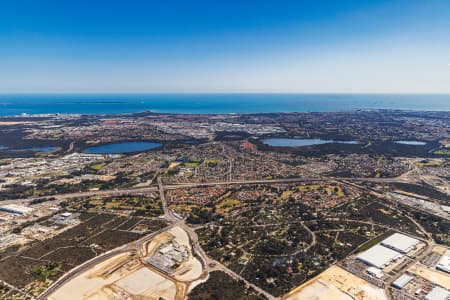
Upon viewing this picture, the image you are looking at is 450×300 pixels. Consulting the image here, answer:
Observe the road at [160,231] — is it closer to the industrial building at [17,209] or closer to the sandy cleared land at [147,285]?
the industrial building at [17,209]

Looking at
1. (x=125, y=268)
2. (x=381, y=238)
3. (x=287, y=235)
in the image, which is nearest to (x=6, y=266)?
(x=125, y=268)

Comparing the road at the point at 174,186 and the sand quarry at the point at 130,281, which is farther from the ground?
the road at the point at 174,186

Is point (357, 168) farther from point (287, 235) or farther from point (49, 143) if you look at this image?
point (49, 143)

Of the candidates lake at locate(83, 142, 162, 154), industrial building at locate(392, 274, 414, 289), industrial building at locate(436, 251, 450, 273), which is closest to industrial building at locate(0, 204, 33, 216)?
lake at locate(83, 142, 162, 154)

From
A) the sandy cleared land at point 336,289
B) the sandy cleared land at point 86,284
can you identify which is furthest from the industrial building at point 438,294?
the sandy cleared land at point 86,284

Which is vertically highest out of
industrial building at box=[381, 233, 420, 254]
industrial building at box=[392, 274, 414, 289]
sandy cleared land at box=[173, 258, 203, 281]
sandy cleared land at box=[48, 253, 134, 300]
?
industrial building at box=[381, 233, 420, 254]

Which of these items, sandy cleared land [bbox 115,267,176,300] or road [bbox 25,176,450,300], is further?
road [bbox 25,176,450,300]

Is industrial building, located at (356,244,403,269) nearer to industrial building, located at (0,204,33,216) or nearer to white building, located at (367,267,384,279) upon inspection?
white building, located at (367,267,384,279)
